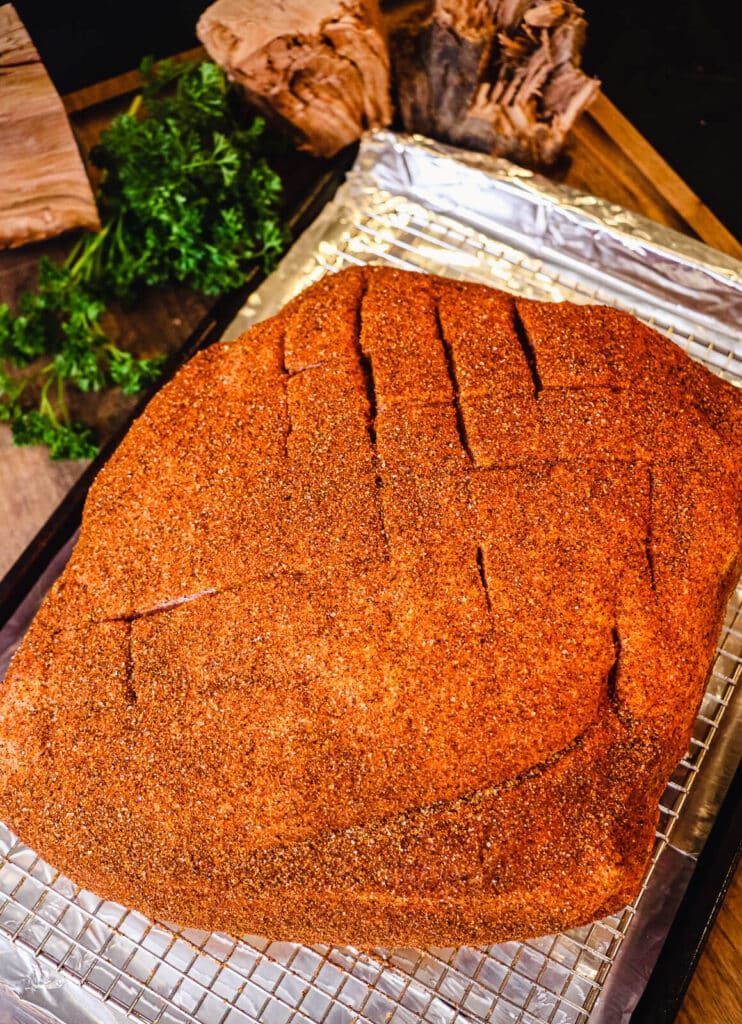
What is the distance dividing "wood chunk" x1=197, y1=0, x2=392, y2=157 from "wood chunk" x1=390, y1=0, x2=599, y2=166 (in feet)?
0.43

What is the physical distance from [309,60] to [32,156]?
0.83 m

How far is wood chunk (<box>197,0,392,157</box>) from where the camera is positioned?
2383 millimetres

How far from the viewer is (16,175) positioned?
2.47 metres

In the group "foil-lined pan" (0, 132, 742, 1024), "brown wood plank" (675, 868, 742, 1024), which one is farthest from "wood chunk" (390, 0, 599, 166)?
"brown wood plank" (675, 868, 742, 1024)

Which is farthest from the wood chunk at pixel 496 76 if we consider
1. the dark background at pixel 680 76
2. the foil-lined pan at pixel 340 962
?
the foil-lined pan at pixel 340 962

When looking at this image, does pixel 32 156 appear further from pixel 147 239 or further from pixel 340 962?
pixel 340 962

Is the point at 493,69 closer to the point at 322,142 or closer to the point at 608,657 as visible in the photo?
the point at 322,142

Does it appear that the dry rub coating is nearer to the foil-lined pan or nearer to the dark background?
the foil-lined pan

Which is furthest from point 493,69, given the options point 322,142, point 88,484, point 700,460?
point 88,484

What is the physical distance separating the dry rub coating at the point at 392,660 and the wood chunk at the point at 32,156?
3.69ft

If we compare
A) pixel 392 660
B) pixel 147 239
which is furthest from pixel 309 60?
pixel 392 660

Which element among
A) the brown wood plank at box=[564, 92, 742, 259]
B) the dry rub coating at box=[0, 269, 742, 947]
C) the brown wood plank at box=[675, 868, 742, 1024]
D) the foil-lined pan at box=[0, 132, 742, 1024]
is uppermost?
the brown wood plank at box=[564, 92, 742, 259]

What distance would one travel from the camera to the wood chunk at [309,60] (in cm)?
238

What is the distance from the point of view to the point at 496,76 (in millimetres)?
2496
